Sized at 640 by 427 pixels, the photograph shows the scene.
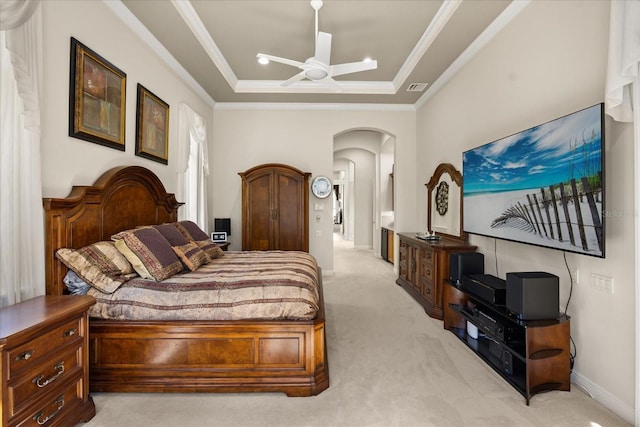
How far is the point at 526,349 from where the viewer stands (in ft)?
6.55

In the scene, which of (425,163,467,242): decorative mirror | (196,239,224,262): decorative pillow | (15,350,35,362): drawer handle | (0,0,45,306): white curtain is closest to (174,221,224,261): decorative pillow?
(196,239,224,262): decorative pillow

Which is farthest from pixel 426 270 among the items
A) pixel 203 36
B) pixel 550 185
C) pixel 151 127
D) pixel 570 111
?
pixel 203 36

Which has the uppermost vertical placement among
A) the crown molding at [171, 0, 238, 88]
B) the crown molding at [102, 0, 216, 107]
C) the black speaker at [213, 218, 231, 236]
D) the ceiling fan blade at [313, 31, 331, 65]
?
the crown molding at [171, 0, 238, 88]

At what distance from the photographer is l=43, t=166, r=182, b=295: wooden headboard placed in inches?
81.7

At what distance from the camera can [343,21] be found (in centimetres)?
328

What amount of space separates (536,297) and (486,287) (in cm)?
45

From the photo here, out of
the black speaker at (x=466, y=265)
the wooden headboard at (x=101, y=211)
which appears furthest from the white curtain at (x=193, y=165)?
the black speaker at (x=466, y=265)

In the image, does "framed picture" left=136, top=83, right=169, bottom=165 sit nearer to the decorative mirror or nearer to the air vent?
the air vent

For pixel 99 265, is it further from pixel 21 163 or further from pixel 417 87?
pixel 417 87

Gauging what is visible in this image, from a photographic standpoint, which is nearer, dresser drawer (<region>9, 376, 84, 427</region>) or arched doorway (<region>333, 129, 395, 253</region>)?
dresser drawer (<region>9, 376, 84, 427</region>)

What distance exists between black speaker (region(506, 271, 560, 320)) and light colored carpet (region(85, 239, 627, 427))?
1.81 feet

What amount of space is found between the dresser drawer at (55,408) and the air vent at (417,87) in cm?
493

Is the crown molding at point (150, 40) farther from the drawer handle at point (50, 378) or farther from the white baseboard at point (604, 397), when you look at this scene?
the white baseboard at point (604, 397)

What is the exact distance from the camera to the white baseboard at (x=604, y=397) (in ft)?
6.05
